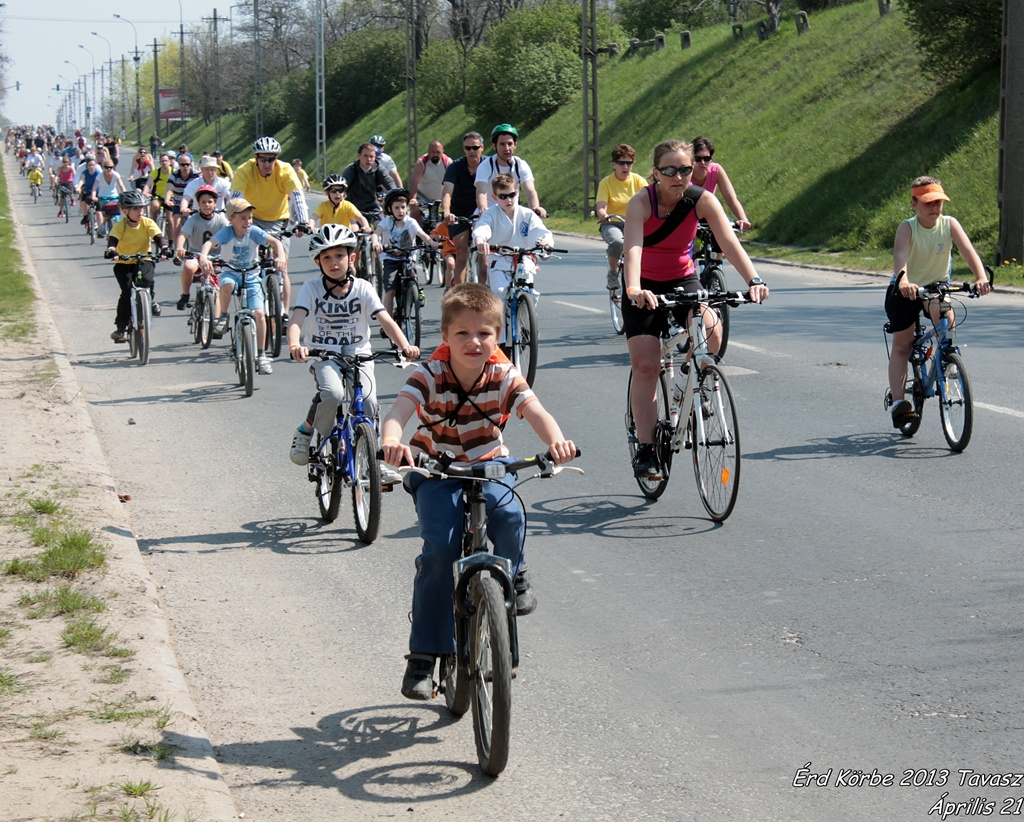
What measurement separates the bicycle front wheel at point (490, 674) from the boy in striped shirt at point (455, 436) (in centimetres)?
28

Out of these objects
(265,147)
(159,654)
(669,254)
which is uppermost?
(265,147)

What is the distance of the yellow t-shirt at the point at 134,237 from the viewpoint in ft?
50.2

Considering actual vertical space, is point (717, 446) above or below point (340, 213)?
below

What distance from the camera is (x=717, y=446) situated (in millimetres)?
7637

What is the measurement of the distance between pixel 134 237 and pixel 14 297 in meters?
5.81

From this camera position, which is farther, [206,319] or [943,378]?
[206,319]

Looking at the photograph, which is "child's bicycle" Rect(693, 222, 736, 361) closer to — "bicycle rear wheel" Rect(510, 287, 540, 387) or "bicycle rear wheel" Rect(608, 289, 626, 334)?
"bicycle rear wheel" Rect(608, 289, 626, 334)

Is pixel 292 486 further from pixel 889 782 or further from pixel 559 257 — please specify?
pixel 559 257

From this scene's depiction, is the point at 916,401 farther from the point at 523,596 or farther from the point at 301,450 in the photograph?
the point at 523,596

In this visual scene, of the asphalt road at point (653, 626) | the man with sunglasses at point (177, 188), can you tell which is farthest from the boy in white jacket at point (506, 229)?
the man with sunglasses at point (177, 188)

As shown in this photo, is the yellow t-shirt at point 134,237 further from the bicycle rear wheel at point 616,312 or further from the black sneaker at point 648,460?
the black sneaker at point 648,460

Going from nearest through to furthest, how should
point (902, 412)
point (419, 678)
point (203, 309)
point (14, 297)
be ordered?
1. point (419, 678)
2. point (902, 412)
3. point (203, 309)
4. point (14, 297)

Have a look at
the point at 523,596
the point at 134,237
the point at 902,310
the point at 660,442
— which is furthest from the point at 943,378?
the point at 134,237

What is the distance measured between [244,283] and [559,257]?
43.0ft
